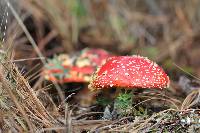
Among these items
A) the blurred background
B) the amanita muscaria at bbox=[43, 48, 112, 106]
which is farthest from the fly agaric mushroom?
the blurred background

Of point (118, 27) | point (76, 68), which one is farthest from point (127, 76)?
point (118, 27)

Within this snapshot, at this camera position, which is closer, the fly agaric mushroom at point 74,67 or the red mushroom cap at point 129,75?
the red mushroom cap at point 129,75

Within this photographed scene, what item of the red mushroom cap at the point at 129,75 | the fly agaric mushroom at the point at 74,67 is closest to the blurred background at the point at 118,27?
the fly agaric mushroom at the point at 74,67

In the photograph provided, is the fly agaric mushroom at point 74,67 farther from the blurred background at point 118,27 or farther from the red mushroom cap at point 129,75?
the red mushroom cap at point 129,75

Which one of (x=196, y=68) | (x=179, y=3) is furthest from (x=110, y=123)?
(x=179, y=3)

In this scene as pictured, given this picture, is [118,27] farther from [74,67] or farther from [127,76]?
[127,76]

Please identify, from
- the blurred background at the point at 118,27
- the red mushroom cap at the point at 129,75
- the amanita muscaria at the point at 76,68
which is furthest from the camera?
the blurred background at the point at 118,27

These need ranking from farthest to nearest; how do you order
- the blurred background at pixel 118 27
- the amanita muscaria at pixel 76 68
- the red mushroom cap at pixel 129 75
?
the blurred background at pixel 118 27 < the amanita muscaria at pixel 76 68 < the red mushroom cap at pixel 129 75
